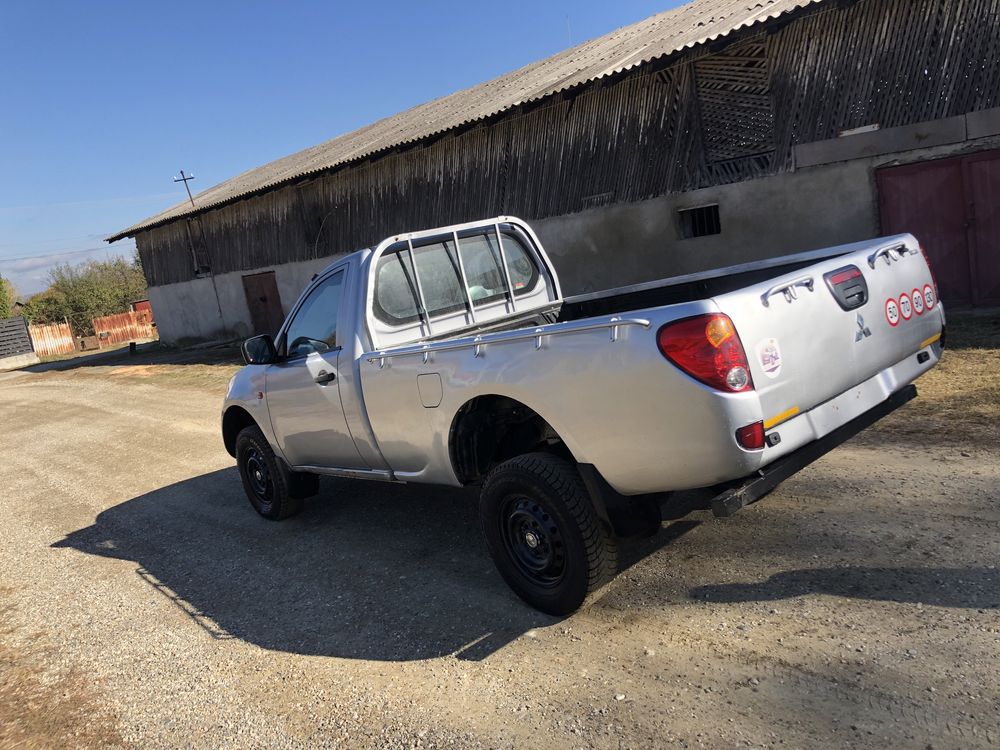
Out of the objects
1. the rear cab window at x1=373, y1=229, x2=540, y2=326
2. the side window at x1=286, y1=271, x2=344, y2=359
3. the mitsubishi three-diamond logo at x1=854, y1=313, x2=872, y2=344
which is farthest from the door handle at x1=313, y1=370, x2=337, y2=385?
the mitsubishi three-diamond logo at x1=854, y1=313, x2=872, y2=344

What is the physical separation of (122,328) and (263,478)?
4284 cm

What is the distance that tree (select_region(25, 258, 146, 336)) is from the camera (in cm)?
4954

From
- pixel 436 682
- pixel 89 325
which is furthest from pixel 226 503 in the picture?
pixel 89 325

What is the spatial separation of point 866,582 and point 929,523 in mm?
812

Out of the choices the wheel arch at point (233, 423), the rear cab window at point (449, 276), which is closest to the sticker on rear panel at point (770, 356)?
the rear cab window at point (449, 276)

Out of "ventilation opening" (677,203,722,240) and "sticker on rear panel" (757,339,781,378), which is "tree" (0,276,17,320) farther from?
"sticker on rear panel" (757,339,781,378)

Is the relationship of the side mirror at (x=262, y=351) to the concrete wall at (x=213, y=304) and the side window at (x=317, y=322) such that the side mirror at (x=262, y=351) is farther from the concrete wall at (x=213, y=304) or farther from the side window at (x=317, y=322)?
the concrete wall at (x=213, y=304)

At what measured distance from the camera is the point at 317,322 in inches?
207

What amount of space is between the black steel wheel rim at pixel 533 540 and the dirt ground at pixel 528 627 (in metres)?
0.25

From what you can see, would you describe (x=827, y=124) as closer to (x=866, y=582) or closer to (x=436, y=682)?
(x=866, y=582)

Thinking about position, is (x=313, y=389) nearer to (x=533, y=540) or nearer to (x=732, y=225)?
(x=533, y=540)

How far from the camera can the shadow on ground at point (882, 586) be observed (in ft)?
10.9

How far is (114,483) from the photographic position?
328 inches

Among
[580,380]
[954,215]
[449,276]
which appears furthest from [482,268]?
[954,215]
